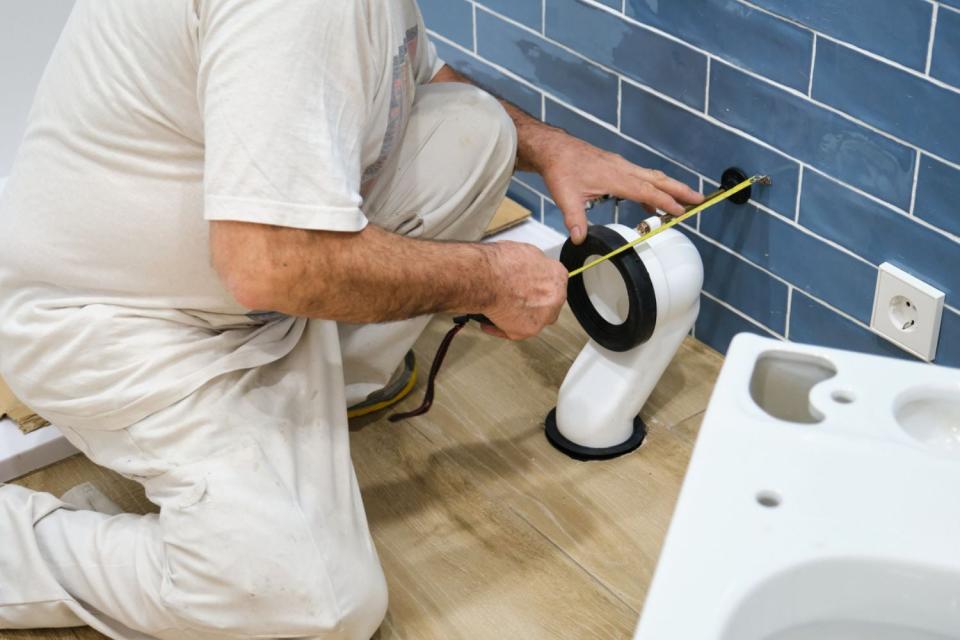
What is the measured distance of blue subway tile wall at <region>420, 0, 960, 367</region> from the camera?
1.42 m

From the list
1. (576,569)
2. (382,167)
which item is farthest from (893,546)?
(382,167)

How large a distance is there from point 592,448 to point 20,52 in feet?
4.23

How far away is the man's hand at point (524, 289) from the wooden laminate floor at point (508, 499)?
30cm

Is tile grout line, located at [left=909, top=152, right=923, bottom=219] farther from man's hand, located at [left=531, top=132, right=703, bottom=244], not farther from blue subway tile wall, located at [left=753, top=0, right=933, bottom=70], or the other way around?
man's hand, located at [left=531, top=132, right=703, bottom=244]

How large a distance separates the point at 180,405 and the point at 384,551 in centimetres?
34

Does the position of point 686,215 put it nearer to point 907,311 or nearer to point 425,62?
point 907,311

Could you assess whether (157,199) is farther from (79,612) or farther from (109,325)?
(79,612)

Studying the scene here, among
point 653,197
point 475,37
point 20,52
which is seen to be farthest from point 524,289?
point 20,52

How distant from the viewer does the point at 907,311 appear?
155 cm

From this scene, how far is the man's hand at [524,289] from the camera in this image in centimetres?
141

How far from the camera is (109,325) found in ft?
4.63

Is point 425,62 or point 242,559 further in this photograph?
point 425,62

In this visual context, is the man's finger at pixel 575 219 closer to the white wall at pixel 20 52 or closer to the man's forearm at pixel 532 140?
the man's forearm at pixel 532 140

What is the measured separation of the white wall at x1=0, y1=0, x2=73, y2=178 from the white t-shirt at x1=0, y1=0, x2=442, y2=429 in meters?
0.89
